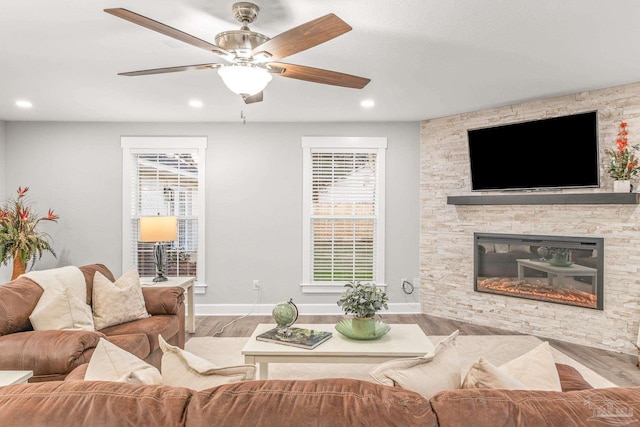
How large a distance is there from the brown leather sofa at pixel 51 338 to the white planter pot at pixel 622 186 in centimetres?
423

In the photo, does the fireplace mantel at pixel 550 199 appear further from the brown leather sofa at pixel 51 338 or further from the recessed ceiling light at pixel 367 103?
the brown leather sofa at pixel 51 338

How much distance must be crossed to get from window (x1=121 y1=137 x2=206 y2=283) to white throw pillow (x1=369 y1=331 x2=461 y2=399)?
4.40 metres

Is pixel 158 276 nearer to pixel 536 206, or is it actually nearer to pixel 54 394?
pixel 54 394

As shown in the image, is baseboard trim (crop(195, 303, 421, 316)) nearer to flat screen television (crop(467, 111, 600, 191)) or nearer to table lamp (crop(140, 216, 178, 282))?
table lamp (crop(140, 216, 178, 282))

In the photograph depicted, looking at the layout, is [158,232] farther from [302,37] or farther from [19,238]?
[302,37]

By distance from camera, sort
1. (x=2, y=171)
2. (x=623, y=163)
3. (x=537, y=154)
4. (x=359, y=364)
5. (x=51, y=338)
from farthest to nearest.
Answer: (x=2, y=171), (x=537, y=154), (x=623, y=163), (x=359, y=364), (x=51, y=338)

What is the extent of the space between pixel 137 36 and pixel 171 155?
9.09ft

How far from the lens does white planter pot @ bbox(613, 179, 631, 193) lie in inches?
151

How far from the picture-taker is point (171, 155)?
539 cm

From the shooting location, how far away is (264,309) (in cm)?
535

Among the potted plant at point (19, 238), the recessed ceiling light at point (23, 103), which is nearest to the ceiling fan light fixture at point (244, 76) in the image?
the recessed ceiling light at point (23, 103)

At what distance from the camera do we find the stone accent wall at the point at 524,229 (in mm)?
3914

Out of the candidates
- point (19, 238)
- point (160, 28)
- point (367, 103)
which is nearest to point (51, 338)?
point (160, 28)

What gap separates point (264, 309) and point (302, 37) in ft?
13.3
